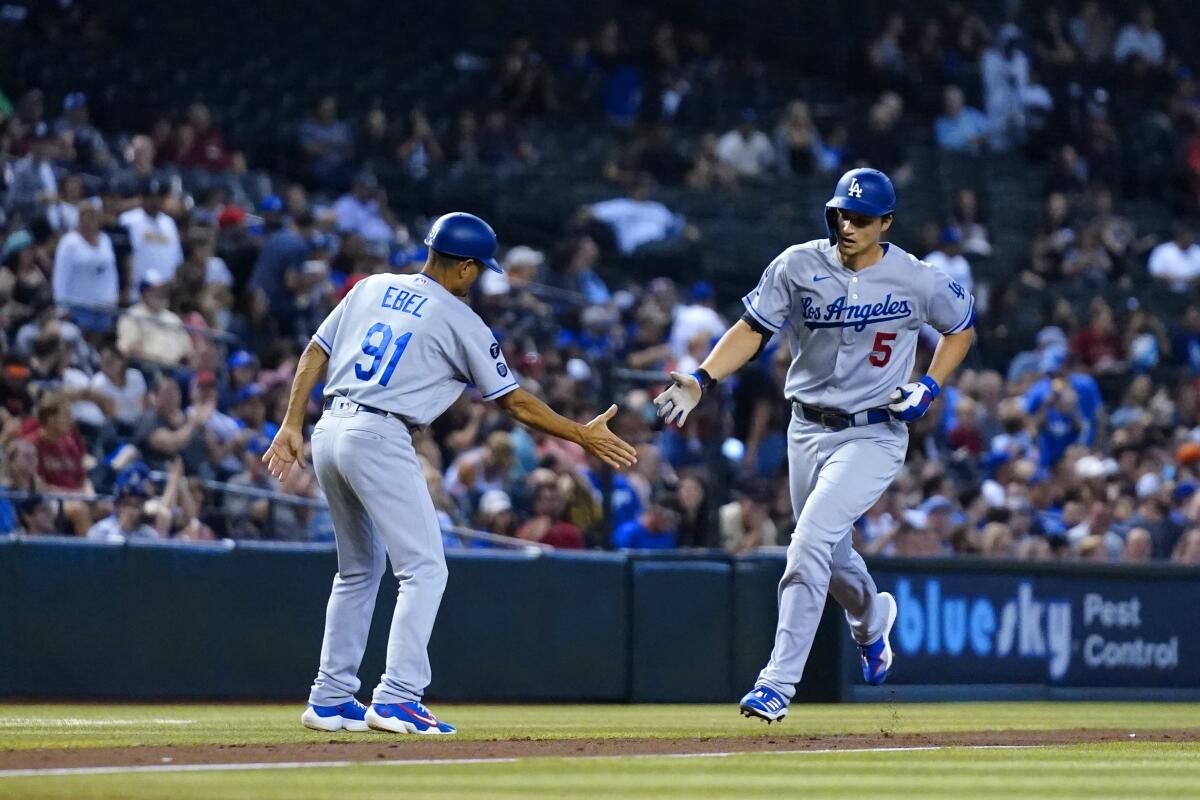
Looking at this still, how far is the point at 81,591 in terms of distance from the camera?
10695 mm

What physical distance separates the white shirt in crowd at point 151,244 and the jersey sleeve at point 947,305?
7.36 meters

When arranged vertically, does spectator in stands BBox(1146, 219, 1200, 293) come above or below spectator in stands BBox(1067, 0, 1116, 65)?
below

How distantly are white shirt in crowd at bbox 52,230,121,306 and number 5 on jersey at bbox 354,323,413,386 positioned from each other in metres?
6.69

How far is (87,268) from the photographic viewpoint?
13.6 meters

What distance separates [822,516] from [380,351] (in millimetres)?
1835

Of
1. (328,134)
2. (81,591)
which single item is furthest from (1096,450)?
(81,591)

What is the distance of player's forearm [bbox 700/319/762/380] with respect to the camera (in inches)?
312

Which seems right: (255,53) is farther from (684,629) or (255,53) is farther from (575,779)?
(575,779)

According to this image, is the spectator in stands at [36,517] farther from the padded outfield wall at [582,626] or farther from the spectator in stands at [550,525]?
the spectator in stands at [550,525]

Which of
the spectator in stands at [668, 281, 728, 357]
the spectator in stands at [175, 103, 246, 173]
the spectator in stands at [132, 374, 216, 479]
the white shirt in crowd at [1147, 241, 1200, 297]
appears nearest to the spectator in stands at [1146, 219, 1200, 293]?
the white shirt in crowd at [1147, 241, 1200, 297]

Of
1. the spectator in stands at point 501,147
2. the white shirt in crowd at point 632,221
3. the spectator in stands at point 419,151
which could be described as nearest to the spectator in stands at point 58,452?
the spectator in stands at point 419,151

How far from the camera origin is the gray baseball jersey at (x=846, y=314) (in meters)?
8.05

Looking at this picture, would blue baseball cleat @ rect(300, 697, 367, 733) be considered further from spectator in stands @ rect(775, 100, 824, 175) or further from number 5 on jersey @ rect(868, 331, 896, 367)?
spectator in stands @ rect(775, 100, 824, 175)

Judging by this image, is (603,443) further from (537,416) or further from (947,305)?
(947,305)
